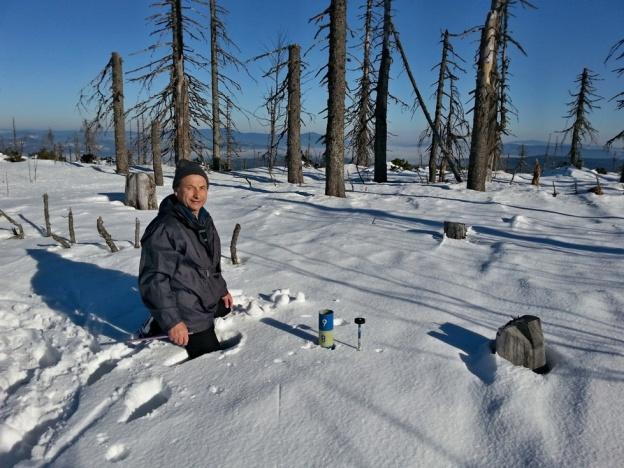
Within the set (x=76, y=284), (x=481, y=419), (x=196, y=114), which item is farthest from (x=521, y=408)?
(x=196, y=114)

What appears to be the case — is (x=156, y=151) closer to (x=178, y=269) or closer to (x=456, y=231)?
(x=456, y=231)

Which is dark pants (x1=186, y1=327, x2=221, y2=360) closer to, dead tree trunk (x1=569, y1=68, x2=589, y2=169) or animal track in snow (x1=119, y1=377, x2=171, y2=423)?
animal track in snow (x1=119, y1=377, x2=171, y2=423)

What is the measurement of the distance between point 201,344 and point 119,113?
57.1 ft

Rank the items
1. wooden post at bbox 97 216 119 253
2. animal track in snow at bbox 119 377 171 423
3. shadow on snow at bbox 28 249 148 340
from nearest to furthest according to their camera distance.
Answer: animal track in snow at bbox 119 377 171 423
shadow on snow at bbox 28 249 148 340
wooden post at bbox 97 216 119 253

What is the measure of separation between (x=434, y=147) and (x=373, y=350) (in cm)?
1553

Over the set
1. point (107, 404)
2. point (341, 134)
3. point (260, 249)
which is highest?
point (341, 134)

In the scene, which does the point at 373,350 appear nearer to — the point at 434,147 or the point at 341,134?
the point at 341,134

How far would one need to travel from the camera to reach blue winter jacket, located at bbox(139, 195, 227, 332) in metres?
2.97

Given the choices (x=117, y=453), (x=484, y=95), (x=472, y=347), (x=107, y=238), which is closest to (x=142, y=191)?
(x=107, y=238)

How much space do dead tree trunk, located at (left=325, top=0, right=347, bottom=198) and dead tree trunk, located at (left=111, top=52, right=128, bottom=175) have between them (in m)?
10.9

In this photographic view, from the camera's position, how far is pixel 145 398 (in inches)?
107

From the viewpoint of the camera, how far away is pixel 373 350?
311 cm

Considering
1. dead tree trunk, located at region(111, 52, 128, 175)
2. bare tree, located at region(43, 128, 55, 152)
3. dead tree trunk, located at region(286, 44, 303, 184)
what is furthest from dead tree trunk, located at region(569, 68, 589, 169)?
bare tree, located at region(43, 128, 55, 152)

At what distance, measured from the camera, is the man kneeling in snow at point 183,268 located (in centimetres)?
297
